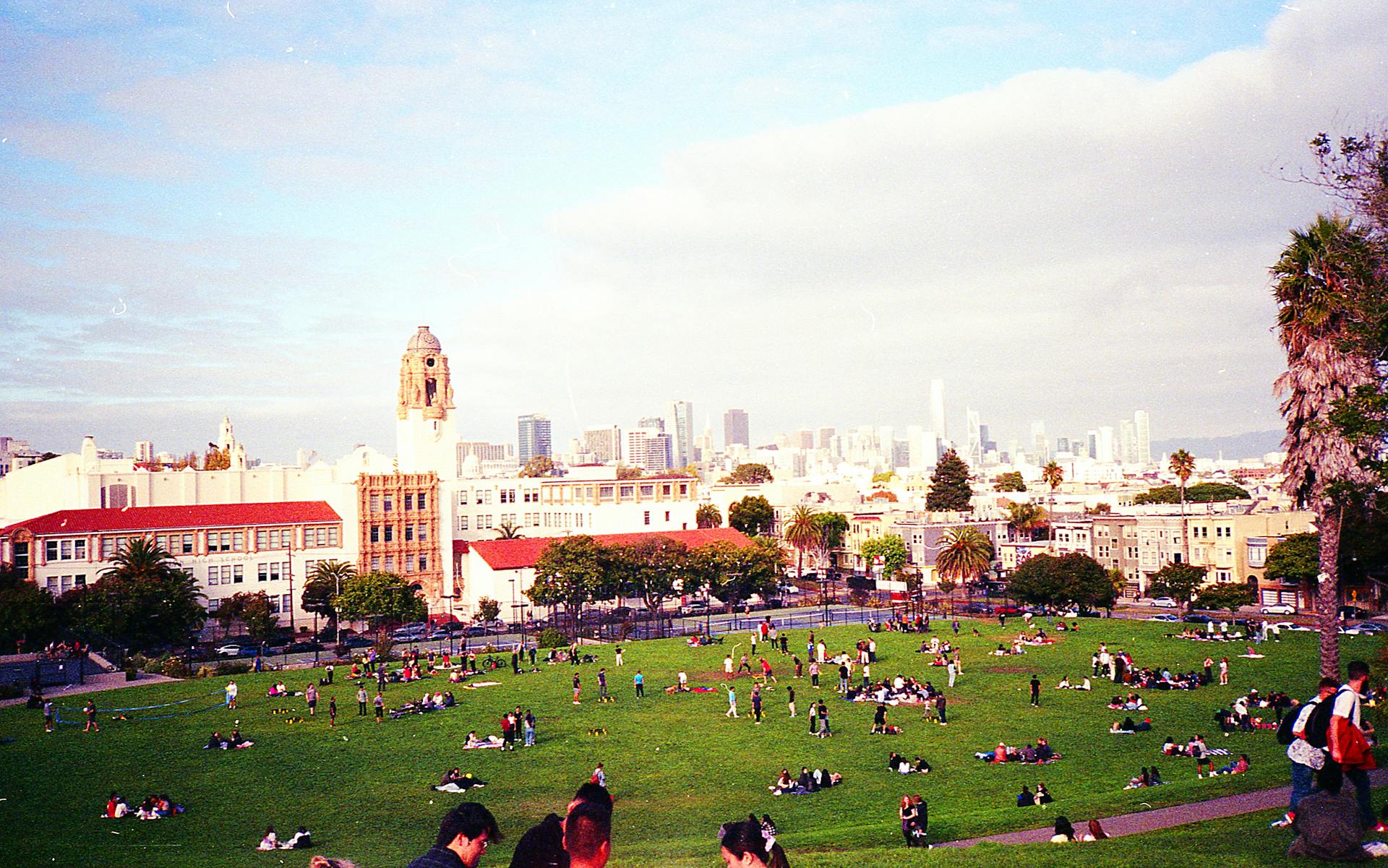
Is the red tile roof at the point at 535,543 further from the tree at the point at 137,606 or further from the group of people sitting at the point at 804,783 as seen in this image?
the group of people sitting at the point at 804,783

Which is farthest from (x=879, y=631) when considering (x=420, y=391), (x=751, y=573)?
(x=420, y=391)

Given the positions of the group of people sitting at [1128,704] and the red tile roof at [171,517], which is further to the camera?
the red tile roof at [171,517]

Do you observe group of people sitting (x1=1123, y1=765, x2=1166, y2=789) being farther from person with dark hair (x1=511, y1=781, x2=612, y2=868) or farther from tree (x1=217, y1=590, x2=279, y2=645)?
tree (x1=217, y1=590, x2=279, y2=645)

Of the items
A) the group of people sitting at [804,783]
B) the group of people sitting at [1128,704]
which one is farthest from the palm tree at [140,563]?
the group of people sitting at [1128,704]

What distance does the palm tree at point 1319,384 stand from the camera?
30.7 m

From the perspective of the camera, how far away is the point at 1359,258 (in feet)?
76.4

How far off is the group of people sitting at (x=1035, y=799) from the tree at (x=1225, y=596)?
170 ft

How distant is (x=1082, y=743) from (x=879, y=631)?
31026 mm

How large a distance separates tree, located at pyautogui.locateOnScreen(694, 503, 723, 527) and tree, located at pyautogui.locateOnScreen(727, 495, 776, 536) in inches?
77.1

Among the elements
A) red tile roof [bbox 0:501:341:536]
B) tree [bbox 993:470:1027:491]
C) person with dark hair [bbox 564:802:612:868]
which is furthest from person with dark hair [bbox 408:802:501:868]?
tree [bbox 993:470:1027:491]

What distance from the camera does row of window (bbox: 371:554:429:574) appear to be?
85500mm

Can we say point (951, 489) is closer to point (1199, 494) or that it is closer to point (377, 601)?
point (1199, 494)

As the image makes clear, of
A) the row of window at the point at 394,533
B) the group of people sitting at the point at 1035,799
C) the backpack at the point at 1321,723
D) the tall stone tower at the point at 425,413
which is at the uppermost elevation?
the tall stone tower at the point at 425,413

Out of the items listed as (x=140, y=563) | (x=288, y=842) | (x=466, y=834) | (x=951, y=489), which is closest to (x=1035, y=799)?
(x=288, y=842)
